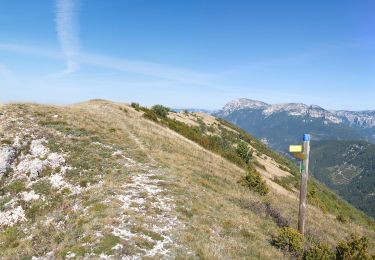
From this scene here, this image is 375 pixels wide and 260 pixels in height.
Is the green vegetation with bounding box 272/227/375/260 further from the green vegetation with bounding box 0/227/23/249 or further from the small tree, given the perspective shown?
the small tree

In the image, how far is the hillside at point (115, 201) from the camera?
1390cm

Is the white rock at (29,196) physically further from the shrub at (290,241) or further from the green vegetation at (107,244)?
the shrub at (290,241)

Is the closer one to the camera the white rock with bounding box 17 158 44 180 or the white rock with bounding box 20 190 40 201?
the white rock with bounding box 20 190 40 201

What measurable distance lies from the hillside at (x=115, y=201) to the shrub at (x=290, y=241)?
540 mm

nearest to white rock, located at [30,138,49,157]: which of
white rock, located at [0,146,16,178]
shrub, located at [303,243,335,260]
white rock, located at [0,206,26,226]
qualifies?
white rock, located at [0,146,16,178]

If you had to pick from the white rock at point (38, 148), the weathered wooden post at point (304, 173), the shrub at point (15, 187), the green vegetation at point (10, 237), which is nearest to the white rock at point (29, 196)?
the shrub at point (15, 187)

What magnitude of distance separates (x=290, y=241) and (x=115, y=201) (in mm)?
8841

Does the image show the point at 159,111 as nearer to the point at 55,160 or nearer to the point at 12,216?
the point at 55,160

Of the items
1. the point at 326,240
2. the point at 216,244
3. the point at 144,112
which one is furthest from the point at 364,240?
the point at 144,112

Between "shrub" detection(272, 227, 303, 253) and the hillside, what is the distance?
1.77 feet

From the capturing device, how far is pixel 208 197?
2066 cm

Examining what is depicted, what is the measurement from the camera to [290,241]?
16094 mm

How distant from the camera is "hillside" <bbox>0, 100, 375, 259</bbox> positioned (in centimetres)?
1390

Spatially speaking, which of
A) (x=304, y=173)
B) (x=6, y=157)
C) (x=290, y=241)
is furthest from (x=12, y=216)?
(x=304, y=173)
